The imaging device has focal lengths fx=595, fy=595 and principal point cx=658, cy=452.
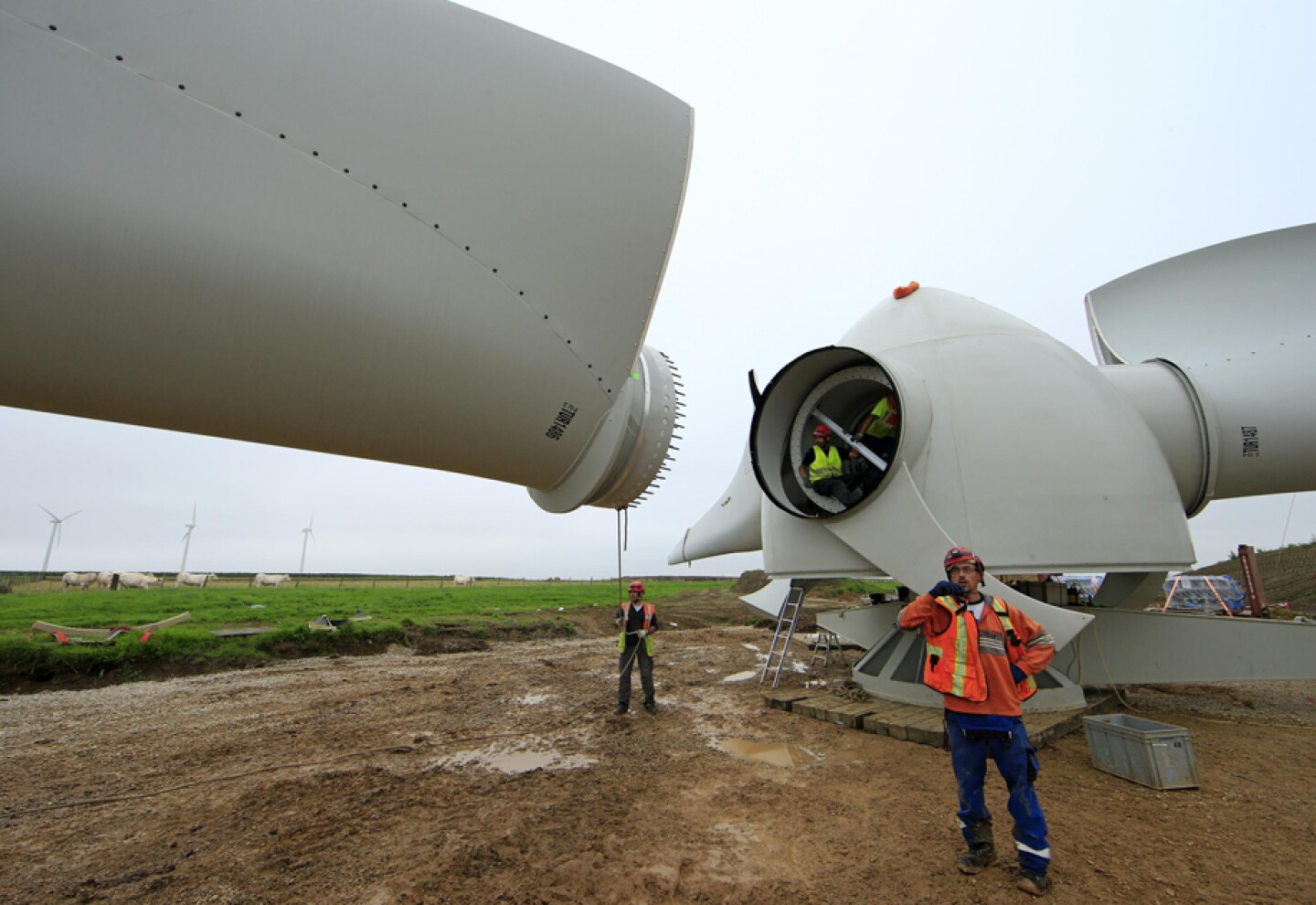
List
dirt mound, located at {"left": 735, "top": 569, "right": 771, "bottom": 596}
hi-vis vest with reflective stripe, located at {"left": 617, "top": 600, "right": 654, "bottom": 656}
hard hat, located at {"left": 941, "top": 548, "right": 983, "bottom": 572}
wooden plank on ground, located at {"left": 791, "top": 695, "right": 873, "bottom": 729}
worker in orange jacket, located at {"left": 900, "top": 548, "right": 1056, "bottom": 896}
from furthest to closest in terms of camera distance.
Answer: dirt mound, located at {"left": 735, "top": 569, "right": 771, "bottom": 596}
hi-vis vest with reflective stripe, located at {"left": 617, "top": 600, "right": 654, "bottom": 656}
wooden plank on ground, located at {"left": 791, "top": 695, "right": 873, "bottom": 729}
hard hat, located at {"left": 941, "top": 548, "right": 983, "bottom": 572}
worker in orange jacket, located at {"left": 900, "top": 548, "right": 1056, "bottom": 896}

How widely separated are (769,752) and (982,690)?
3083mm

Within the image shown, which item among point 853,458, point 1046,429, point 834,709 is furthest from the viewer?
point 853,458

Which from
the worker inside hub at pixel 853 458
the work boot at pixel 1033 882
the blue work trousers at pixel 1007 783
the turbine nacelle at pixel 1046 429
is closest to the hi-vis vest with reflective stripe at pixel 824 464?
the worker inside hub at pixel 853 458

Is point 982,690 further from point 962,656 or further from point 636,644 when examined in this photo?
point 636,644

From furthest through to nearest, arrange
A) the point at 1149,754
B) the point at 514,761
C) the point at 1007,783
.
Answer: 1. the point at 514,761
2. the point at 1149,754
3. the point at 1007,783

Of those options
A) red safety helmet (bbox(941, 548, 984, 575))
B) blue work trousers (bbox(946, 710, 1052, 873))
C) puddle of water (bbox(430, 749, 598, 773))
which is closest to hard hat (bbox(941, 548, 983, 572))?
red safety helmet (bbox(941, 548, 984, 575))

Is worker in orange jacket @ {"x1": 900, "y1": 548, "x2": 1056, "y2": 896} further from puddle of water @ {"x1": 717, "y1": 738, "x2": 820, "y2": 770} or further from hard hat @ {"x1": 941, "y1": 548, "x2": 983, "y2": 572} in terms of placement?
puddle of water @ {"x1": 717, "y1": 738, "x2": 820, "y2": 770}

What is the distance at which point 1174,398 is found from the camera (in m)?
7.61

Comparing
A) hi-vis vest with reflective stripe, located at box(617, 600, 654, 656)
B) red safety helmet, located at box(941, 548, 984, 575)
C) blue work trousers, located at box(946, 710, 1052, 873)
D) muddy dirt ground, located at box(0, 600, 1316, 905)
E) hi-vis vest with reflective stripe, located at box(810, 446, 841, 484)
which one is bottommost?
muddy dirt ground, located at box(0, 600, 1316, 905)

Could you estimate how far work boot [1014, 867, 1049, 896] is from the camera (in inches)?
133

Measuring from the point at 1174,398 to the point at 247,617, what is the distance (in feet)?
72.7

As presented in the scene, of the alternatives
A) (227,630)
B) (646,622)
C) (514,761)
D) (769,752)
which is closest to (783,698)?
(769,752)

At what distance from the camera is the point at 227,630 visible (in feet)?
47.2

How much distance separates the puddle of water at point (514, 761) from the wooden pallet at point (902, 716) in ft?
9.92
